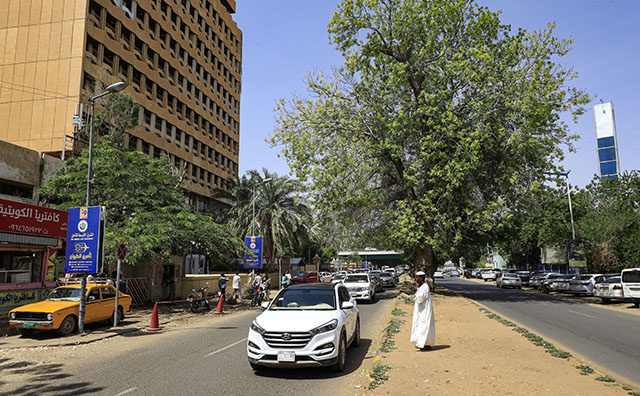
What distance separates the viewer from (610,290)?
957 inches

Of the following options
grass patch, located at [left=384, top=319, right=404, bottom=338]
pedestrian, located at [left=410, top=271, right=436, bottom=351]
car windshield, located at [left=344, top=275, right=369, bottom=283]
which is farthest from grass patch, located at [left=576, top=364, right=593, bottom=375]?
car windshield, located at [left=344, top=275, right=369, bottom=283]

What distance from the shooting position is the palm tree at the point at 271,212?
120 feet

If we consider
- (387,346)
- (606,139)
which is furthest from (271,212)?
(606,139)

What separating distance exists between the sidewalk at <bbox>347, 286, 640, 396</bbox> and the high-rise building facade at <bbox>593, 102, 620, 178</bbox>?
135785 mm

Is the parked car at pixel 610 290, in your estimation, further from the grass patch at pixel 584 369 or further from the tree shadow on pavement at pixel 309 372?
the tree shadow on pavement at pixel 309 372

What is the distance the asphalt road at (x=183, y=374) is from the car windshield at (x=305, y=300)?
116 cm

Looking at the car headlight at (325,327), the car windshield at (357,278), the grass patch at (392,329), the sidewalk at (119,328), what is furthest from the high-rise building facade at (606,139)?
the car headlight at (325,327)

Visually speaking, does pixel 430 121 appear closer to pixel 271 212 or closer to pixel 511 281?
pixel 271 212

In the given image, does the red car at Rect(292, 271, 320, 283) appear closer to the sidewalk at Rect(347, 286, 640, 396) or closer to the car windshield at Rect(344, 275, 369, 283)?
the car windshield at Rect(344, 275, 369, 283)

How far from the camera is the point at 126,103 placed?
1184 inches

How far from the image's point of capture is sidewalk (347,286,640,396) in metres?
6.61

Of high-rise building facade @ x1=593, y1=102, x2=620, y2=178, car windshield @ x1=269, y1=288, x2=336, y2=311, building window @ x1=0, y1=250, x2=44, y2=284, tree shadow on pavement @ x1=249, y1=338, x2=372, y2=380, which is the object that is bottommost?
tree shadow on pavement @ x1=249, y1=338, x2=372, y2=380

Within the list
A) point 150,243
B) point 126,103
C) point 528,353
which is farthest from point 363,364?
point 126,103

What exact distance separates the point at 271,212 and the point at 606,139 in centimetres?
12449
